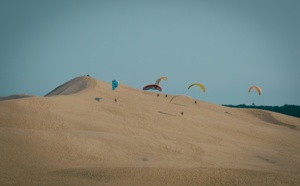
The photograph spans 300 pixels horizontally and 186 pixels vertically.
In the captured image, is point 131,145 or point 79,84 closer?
point 131,145

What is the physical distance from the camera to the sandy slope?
420 inches

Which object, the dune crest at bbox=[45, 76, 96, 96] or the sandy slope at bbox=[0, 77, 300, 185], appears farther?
the dune crest at bbox=[45, 76, 96, 96]

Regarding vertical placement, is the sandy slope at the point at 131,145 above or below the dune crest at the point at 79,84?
below

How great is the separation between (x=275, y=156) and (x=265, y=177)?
13828mm

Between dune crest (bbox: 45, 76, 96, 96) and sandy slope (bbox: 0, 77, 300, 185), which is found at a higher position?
dune crest (bbox: 45, 76, 96, 96)

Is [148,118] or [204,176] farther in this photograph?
[148,118]

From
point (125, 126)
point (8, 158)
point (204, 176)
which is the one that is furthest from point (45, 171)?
point (125, 126)

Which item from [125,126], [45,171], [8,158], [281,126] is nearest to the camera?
[45,171]

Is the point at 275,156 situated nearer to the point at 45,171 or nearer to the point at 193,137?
A: the point at 193,137

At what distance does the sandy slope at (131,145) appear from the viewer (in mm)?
10675

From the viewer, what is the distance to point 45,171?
1212 centimetres

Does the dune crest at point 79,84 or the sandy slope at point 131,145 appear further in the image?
the dune crest at point 79,84

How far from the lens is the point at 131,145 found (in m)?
19.6

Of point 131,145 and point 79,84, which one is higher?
point 79,84
